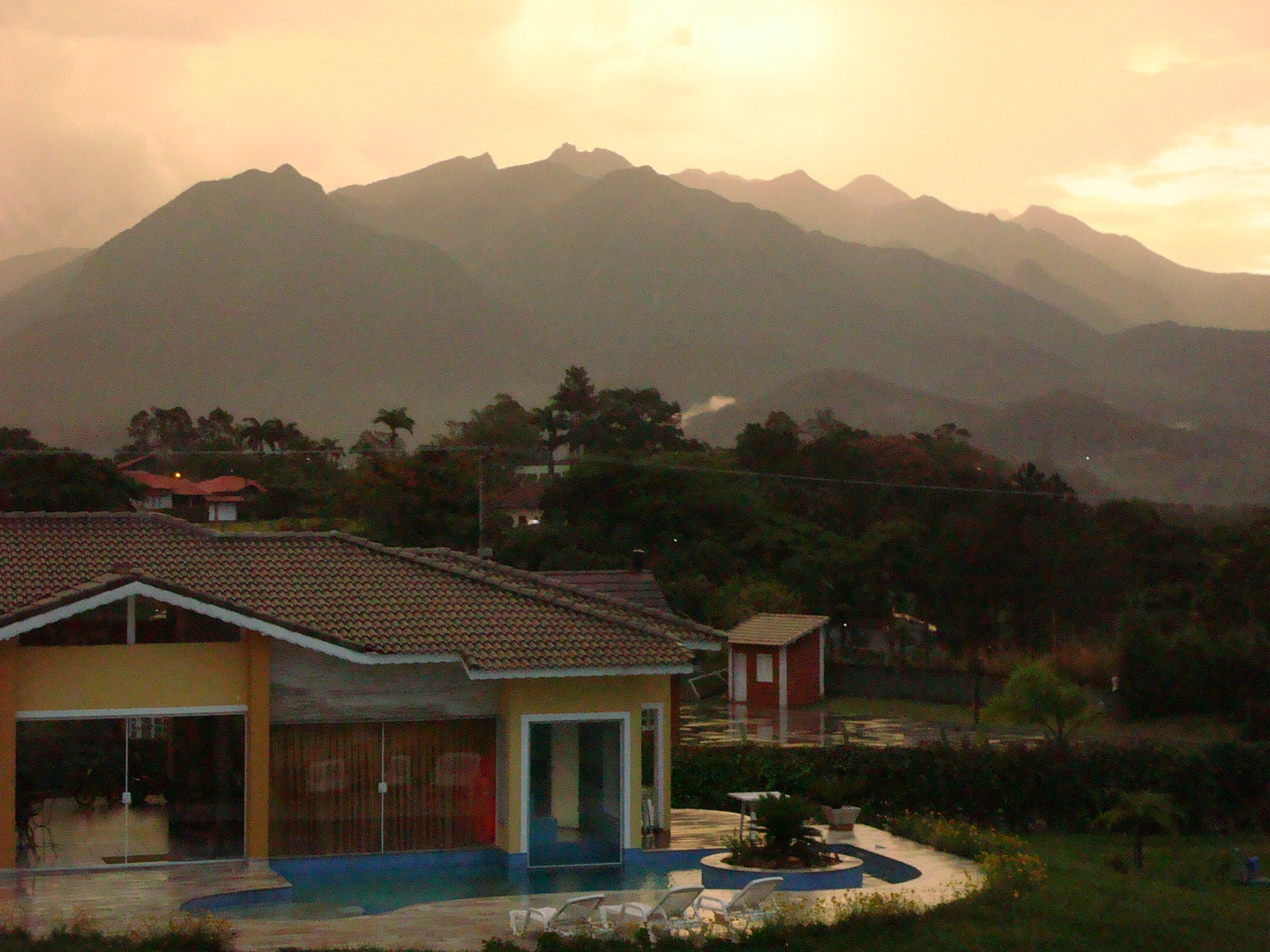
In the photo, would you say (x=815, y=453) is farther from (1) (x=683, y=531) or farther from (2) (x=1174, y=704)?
(2) (x=1174, y=704)

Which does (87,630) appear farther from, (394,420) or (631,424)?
(631,424)

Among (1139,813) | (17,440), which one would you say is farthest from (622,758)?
(17,440)

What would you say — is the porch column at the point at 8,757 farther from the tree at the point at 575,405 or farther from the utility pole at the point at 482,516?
the tree at the point at 575,405

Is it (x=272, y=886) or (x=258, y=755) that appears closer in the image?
(x=272, y=886)

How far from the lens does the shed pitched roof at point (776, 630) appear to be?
5000cm

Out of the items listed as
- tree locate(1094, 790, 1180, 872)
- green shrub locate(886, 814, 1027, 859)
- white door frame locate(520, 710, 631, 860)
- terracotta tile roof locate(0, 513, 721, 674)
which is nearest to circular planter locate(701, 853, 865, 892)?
white door frame locate(520, 710, 631, 860)

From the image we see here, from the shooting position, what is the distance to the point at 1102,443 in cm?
18550

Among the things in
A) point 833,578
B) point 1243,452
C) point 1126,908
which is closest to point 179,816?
point 1126,908

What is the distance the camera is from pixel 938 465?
10706cm

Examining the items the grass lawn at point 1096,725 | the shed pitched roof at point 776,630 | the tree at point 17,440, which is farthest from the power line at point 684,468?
the tree at point 17,440

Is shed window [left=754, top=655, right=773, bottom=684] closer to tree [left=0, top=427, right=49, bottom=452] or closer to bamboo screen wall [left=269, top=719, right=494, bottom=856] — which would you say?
bamboo screen wall [left=269, top=719, right=494, bottom=856]

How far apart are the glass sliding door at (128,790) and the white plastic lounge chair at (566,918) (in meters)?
5.93

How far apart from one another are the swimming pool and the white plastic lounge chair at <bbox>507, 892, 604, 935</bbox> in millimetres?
2255

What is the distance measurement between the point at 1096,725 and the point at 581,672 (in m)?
20.1
